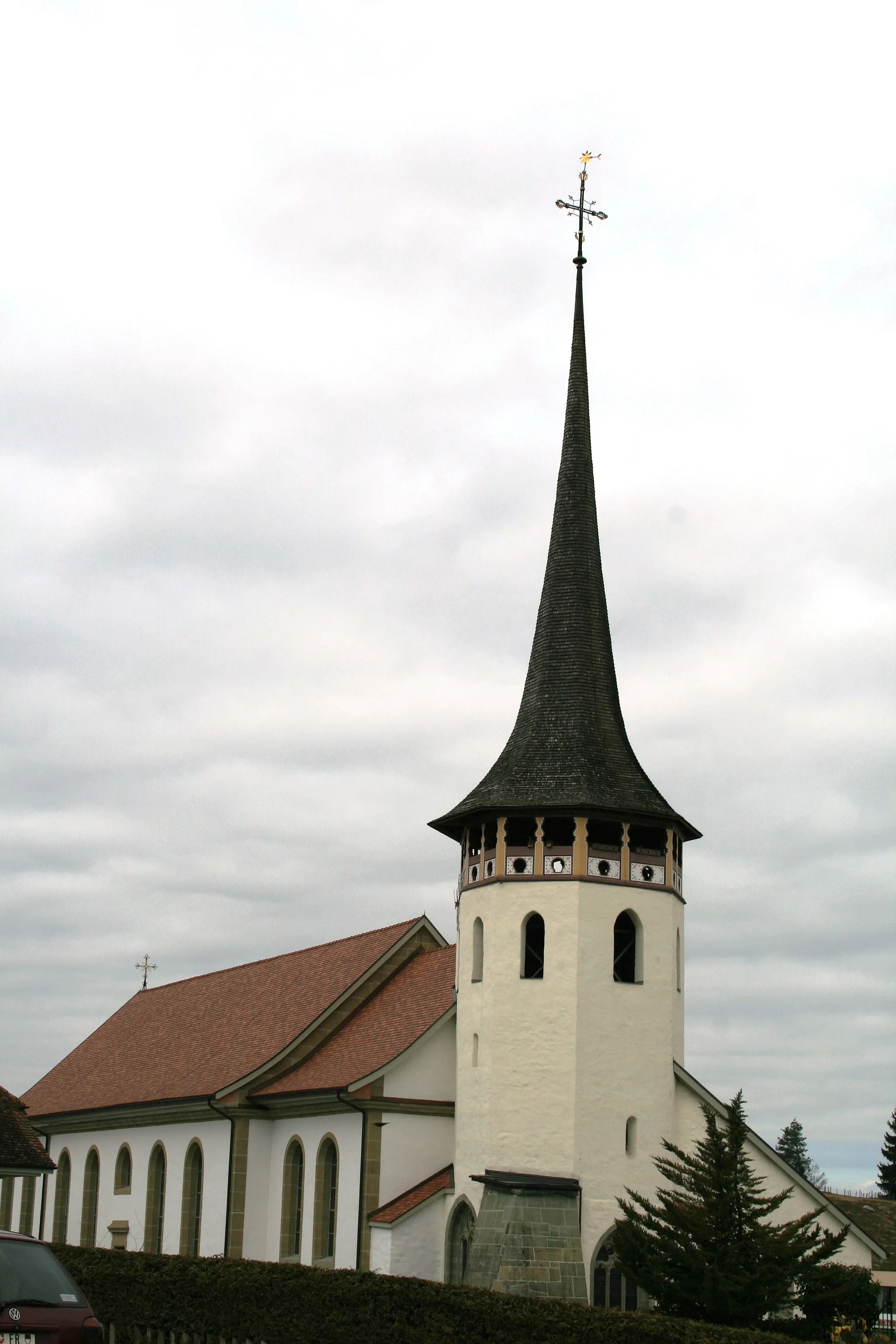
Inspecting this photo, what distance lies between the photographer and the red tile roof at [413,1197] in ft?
104

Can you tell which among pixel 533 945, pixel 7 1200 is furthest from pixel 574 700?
pixel 7 1200

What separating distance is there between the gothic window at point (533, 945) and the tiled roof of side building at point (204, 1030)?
8.17 metres

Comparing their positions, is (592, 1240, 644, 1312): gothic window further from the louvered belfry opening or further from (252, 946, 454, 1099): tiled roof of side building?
the louvered belfry opening

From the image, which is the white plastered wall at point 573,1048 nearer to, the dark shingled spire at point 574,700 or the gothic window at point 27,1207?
the dark shingled spire at point 574,700

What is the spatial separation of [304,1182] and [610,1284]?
866 cm

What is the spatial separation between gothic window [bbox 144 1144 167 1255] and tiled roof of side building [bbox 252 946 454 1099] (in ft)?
20.2

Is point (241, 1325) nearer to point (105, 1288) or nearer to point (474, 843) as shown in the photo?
point (105, 1288)

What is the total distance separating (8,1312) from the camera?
44.7 ft

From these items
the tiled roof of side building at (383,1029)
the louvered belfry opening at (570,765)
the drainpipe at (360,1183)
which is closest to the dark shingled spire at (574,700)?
the louvered belfry opening at (570,765)

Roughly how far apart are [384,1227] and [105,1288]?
6626mm

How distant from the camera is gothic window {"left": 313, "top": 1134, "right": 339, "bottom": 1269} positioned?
34.2m

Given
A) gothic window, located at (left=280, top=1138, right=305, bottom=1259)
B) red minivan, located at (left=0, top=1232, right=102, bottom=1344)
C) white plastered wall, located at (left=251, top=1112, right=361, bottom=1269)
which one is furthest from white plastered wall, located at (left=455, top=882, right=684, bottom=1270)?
red minivan, located at (left=0, top=1232, right=102, bottom=1344)

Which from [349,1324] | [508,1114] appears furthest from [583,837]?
[349,1324]

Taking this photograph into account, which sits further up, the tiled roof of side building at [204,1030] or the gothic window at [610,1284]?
the tiled roof of side building at [204,1030]
